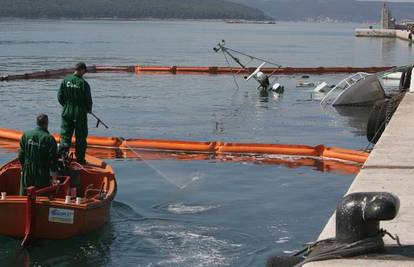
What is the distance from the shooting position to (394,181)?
922cm

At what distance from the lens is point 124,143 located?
18.8m

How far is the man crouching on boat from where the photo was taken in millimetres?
10312

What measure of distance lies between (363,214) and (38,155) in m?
5.63

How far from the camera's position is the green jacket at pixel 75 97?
498 inches

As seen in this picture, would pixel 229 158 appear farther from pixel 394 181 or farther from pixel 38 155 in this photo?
pixel 394 181

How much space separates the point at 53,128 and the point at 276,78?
22.2m

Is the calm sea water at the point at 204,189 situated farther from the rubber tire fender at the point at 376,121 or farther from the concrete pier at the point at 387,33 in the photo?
the concrete pier at the point at 387,33

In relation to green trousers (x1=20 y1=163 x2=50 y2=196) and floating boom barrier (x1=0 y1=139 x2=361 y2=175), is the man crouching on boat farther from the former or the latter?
floating boom barrier (x1=0 y1=139 x2=361 y2=175)

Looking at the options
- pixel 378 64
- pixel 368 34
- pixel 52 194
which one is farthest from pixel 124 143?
pixel 368 34

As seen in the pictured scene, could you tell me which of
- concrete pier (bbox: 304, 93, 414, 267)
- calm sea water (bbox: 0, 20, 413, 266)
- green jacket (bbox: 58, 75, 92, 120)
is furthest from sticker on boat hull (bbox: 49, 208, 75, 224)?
concrete pier (bbox: 304, 93, 414, 267)

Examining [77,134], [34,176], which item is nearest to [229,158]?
[77,134]

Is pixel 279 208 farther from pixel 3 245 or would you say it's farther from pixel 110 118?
pixel 110 118

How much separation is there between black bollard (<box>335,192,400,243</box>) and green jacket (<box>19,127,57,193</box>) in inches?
208

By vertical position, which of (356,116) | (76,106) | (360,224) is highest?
(76,106)
